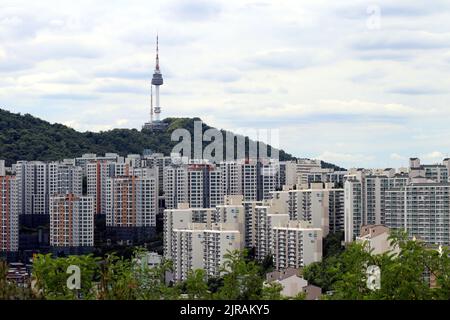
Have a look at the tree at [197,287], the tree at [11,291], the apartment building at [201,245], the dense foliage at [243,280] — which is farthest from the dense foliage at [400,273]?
the apartment building at [201,245]

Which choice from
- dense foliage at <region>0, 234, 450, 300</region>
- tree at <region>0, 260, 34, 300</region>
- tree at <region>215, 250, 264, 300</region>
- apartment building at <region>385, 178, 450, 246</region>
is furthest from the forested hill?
tree at <region>0, 260, 34, 300</region>

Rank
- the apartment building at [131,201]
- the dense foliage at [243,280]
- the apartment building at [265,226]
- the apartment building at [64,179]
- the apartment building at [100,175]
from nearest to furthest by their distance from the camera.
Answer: the dense foliage at [243,280] < the apartment building at [265,226] < the apartment building at [131,201] < the apartment building at [100,175] < the apartment building at [64,179]

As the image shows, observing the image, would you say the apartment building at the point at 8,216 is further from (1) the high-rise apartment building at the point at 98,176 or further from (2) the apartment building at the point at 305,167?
(2) the apartment building at the point at 305,167

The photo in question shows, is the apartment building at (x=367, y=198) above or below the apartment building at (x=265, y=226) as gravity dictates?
above

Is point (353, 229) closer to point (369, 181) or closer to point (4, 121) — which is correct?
point (369, 181)

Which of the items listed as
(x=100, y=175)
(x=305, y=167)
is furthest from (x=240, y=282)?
(x=100, y=175)

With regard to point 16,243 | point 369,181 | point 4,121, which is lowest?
point 16,243

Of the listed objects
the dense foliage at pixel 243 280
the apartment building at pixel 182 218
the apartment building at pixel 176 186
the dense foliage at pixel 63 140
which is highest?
the dense foliage at pixel 63 140
